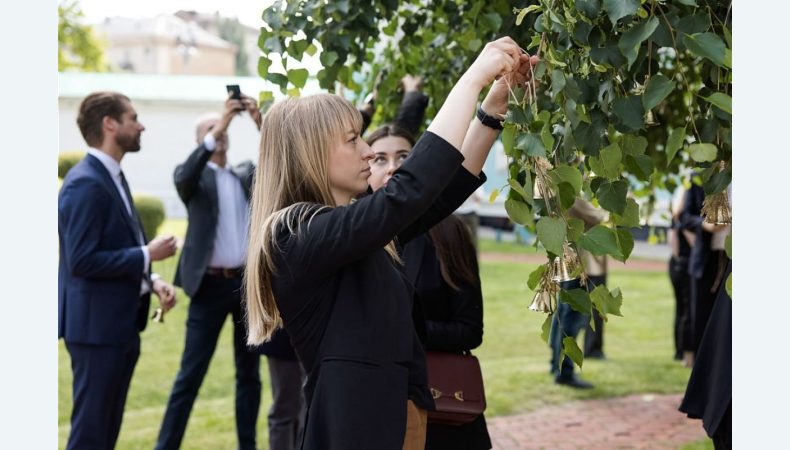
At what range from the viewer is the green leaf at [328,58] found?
401 cm

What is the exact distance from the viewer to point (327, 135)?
2.62 metres

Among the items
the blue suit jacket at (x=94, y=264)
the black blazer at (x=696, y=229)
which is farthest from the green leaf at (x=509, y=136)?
the black blazer at (x=696, y=229)

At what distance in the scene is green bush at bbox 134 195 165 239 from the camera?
56.3 ft

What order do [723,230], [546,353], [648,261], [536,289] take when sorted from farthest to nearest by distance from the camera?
[648,261] < [546,353] < [723,230] < [536,289]

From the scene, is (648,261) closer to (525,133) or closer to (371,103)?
(371,103)

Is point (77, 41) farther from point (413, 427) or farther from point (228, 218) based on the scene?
point (413, 427)

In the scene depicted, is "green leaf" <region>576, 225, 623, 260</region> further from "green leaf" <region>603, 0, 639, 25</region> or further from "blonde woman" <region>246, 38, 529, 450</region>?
"green leaf" <region>603, 0, 639, 25</region>

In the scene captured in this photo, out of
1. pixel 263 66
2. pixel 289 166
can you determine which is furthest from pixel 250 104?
pixel 289 166

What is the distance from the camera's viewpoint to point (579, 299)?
2.39 m

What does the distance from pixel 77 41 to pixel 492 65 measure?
21.8m

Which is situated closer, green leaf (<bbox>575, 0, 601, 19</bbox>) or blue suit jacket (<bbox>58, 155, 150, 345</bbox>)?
green leaf (<bbox>575, 0, 601, 19</bbox>)

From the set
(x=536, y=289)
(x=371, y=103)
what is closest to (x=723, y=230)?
(x=371, y=103)

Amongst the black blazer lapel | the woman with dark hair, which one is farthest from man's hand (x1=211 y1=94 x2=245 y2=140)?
the woman with dark hair

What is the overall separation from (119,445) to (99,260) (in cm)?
248
